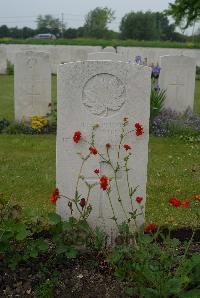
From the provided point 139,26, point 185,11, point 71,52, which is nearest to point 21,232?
point 185,11

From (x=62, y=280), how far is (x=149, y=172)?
3.30 m

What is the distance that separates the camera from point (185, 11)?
12938 mm

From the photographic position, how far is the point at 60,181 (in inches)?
141

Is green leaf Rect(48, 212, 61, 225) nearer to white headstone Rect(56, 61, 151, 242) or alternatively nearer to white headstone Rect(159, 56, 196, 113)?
white headstone Rect(56, 61, 151, 242)

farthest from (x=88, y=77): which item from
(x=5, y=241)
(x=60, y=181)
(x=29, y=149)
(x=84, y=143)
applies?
(x=29, y=149)

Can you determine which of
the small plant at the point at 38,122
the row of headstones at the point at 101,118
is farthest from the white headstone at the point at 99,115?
the small plant at the point at 38,122

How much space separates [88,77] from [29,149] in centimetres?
431

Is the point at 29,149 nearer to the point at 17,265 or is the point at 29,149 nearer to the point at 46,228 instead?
the point at 46,228

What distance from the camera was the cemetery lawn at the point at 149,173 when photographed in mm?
4941

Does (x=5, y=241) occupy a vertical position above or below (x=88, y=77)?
below

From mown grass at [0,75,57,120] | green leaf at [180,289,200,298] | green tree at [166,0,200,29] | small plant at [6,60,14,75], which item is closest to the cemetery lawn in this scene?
green leaf at [180,289,200,298]

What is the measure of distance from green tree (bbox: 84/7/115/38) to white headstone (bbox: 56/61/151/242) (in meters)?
Result: 46.5

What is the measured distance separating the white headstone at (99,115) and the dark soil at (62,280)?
1.29ft

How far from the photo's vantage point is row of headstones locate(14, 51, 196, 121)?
910 centimetres
